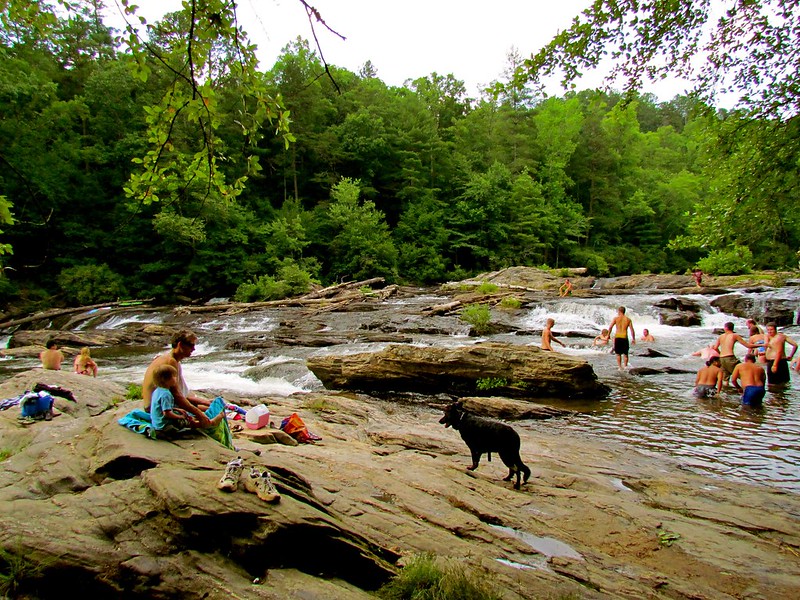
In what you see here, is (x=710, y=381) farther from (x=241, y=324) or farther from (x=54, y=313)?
(x=54, y=313)

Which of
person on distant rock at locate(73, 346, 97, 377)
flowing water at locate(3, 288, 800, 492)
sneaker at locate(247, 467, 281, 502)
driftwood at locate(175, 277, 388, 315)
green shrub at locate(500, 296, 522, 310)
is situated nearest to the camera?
sneaker at locate(247, 467, 281, 502)

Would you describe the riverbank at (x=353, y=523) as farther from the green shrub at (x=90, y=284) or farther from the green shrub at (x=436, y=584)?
the green shrub at (x=90, y=284)

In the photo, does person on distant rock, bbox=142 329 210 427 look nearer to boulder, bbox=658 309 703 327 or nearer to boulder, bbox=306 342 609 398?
boulder, bbox=306 342 609 398

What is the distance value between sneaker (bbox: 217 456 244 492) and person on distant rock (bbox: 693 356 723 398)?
10.1 meters

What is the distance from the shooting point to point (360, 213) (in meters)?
39.3

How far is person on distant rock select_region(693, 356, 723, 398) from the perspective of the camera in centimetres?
987

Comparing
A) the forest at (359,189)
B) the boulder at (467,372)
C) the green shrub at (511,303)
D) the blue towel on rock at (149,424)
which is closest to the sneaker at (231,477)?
the blue towel on rock at (149,424)

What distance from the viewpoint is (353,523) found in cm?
368

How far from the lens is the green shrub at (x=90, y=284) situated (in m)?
28.9

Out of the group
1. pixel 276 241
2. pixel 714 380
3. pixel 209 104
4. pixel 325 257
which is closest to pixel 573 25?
pixel 209 104

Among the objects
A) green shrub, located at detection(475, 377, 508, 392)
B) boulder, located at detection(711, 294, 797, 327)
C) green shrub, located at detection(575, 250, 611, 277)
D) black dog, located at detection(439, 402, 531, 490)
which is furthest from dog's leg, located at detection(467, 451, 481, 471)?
green shrub, located at detection(575, 250, 611, 277)

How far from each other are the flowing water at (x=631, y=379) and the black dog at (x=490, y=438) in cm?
301

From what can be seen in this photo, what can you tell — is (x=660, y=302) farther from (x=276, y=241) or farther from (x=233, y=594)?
(x=276, y=241)

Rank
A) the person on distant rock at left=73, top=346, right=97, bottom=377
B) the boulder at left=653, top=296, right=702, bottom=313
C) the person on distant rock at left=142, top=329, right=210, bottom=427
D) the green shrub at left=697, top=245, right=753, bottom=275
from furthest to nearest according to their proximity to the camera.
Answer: the boulder at left=653, top=296, right=702, bottom=313
the person on distant rock at left=73, top=346, right=97, bottom=377
the green shrub at left=697, top=245, right=753, bottom=275
the person on distant rock at left=142, top=329, right=210, bottom=427
